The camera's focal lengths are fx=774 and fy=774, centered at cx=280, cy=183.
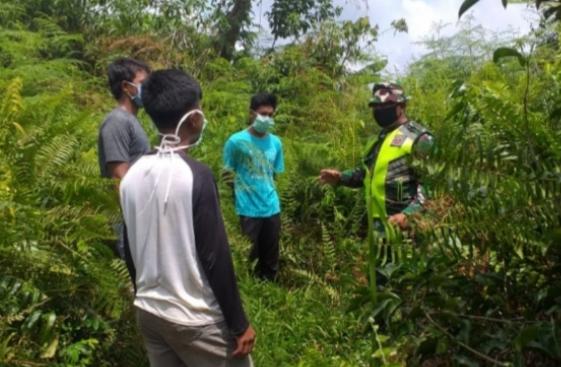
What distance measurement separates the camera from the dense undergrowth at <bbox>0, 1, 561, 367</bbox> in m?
1.74

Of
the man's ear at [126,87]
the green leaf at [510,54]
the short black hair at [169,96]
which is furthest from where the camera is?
the man's ear at [126,87]

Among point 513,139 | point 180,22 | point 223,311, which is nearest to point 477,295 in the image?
point 513,139

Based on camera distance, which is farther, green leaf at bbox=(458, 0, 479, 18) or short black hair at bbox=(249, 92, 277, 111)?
short black hair at bbox=(249, 92, 277, 111)

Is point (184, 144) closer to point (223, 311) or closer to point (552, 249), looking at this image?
point (223, 311)

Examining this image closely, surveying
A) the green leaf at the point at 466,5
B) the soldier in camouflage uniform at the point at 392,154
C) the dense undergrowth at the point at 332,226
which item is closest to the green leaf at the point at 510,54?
the dense undergrowth at the point at 332,226

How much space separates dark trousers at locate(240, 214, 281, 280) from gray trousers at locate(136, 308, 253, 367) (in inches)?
108

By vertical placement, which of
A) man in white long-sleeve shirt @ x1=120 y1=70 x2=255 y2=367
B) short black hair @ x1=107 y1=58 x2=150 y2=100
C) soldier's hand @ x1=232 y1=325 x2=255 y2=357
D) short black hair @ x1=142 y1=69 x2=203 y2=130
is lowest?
soldier's hand @ x1=232 y1=325 x2=255 y2=357

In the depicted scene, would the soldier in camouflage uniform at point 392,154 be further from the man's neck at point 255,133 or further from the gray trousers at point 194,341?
the gray trousers at point 194,341

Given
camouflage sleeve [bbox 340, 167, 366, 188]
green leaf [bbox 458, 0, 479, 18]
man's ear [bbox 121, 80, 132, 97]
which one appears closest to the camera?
green leaf [bbox 458, 0, 479, 18]

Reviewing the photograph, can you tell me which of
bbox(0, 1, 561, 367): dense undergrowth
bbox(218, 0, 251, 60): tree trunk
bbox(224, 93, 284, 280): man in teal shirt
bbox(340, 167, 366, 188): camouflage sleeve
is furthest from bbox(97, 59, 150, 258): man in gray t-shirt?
bbox(218, 0, 251, 60): tree trunk

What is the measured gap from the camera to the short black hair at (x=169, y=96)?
8.36 ft

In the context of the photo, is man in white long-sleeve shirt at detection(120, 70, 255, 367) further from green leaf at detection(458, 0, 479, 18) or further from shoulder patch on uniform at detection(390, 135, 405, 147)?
shoulder patch on uniform at detection(390, 135, 405, 147)

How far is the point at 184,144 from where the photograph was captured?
2580 millimetres

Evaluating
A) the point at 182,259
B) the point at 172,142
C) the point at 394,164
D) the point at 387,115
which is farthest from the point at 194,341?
the point at 387,115
